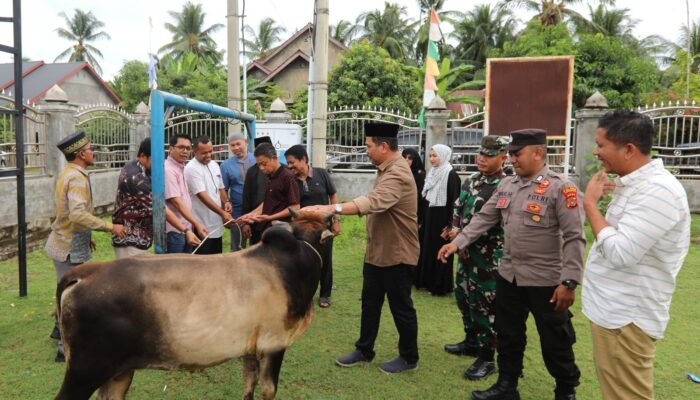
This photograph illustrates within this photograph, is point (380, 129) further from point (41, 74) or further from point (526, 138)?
point (41, 74)

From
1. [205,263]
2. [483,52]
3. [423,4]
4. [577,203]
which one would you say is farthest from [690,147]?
[423,4]

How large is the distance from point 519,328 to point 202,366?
2085mm

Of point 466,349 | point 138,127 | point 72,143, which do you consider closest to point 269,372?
point 466,349

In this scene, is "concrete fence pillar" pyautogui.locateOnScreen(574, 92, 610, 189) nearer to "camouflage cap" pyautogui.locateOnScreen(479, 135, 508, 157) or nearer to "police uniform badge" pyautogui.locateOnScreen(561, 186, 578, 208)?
"camouflage cap" pyautogui.locateOnScreen(479, 135, 508, 157)

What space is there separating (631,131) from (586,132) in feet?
29.9

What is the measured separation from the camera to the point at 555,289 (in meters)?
3.23

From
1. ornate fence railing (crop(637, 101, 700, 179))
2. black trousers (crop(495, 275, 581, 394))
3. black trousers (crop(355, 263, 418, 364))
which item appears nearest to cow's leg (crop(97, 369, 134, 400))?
black trousers (crop(355, 263, 418, 364))

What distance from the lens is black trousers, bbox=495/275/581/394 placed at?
326 centimetres

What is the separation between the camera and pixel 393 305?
4.02m

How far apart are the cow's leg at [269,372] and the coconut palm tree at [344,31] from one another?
99.0 ft

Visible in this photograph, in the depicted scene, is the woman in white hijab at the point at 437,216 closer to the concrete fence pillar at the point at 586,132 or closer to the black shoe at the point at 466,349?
the black shoe at the point at 466,349

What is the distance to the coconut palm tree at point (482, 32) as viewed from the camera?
29141 mm

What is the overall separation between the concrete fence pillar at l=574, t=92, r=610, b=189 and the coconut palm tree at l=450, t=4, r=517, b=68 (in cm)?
1950

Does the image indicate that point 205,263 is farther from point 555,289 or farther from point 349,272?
point 349,272
